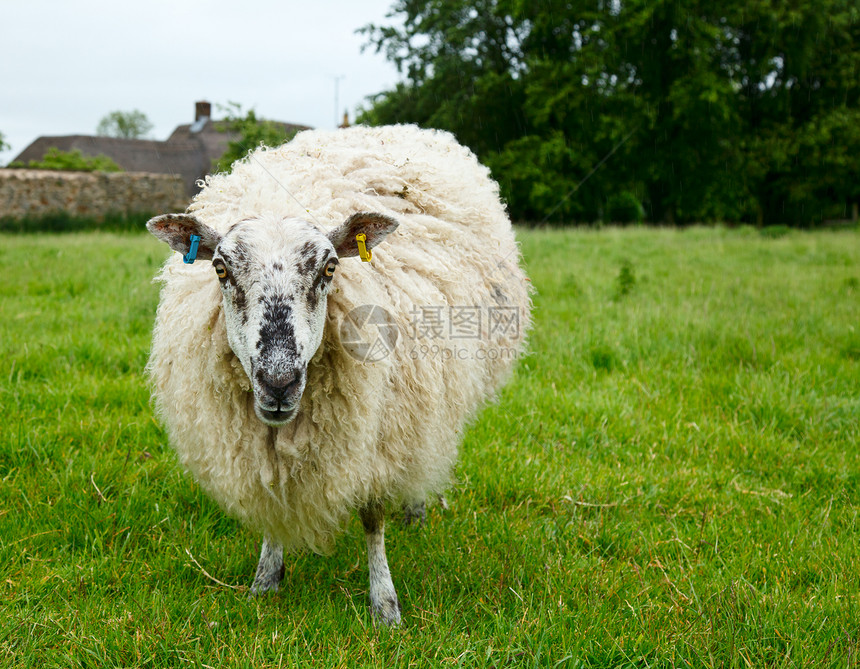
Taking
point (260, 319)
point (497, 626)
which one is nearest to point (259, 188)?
point (260, 319)

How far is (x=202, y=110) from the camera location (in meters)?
41.6

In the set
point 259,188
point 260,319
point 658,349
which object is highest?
point 259,188

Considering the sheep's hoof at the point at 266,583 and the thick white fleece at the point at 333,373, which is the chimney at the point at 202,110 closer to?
the thick white fleece at the point at 333,373

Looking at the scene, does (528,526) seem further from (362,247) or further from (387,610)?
(362,247)

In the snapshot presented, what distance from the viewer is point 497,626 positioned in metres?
2.37

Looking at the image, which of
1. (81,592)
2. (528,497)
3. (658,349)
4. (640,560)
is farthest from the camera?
(658,349)

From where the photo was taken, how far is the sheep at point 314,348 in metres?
2.21

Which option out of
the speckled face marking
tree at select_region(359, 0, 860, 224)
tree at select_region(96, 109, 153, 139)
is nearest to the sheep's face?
the speckled face marking

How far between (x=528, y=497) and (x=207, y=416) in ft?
5.84

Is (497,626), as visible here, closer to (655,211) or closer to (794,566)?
(794,566)

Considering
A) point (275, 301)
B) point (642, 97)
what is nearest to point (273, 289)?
point (275, 301)

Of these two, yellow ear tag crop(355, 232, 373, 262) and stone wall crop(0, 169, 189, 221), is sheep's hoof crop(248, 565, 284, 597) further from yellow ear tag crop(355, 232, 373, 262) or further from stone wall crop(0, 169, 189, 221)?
stone wall crop(0, 169, 189, 221)

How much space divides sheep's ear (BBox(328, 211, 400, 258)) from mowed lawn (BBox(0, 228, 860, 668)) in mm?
1390

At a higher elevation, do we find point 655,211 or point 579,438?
point 655,211
